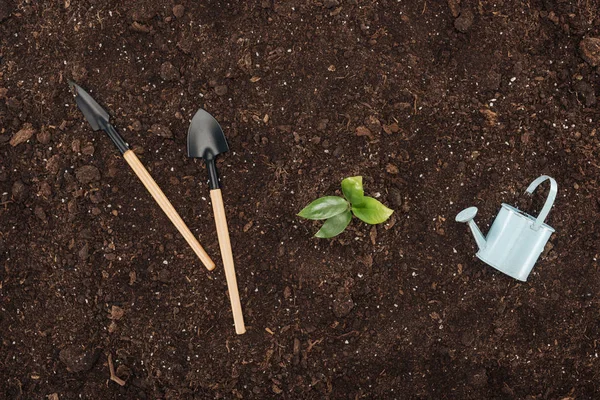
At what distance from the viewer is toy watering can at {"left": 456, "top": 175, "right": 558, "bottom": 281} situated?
4.30 ft

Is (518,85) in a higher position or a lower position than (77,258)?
higher

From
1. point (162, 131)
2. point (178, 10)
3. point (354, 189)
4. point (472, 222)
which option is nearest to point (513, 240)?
point (472, 222)

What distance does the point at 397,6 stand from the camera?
1.44 meters

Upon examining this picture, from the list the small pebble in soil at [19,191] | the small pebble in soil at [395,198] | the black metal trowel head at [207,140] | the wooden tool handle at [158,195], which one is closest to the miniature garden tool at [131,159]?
the wooden tool handle at [158,195]

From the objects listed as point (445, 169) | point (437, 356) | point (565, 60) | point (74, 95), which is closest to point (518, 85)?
point (565, 60)

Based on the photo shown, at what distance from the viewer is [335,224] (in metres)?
1.35

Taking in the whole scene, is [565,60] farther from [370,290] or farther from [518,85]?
[370,290]

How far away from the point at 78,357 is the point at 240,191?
623 mm

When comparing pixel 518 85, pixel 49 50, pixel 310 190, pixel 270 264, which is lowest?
pixel 270 264

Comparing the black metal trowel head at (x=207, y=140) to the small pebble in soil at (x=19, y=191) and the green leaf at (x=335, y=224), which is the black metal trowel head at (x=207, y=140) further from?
the small pebble in soil at (x=19, y=191)

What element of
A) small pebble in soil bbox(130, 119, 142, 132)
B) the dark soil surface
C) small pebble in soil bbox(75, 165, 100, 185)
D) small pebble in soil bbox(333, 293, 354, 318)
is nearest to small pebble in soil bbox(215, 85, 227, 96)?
the dark soil surface

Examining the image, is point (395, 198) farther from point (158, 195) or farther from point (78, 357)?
point (78, 357)

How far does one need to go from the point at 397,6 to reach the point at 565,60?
0.50 metres

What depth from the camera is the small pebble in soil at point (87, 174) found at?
1394 millimetres
